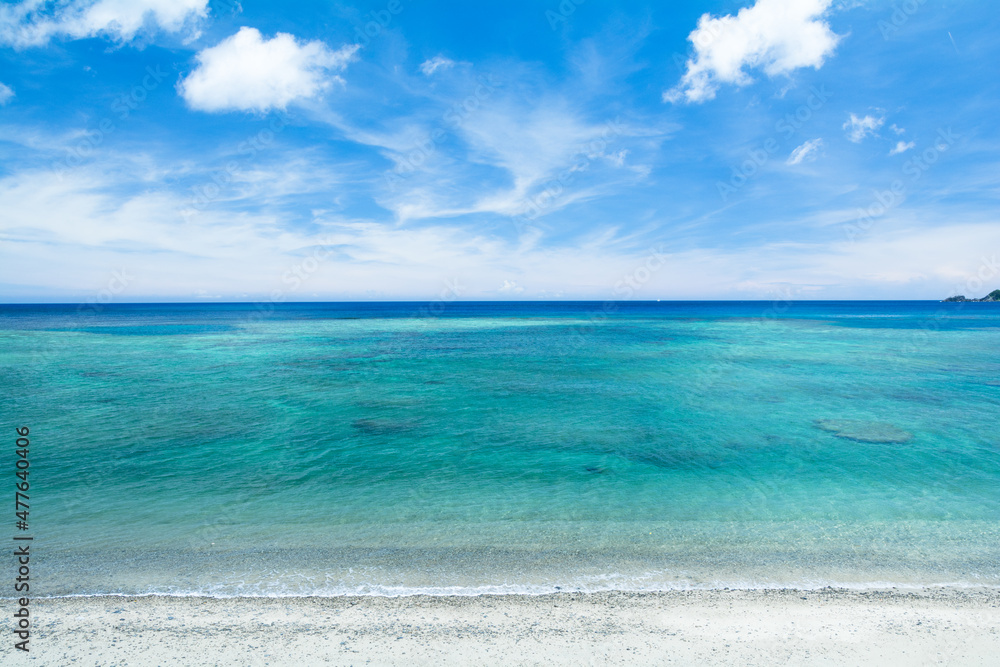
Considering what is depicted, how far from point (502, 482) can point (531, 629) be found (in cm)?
597

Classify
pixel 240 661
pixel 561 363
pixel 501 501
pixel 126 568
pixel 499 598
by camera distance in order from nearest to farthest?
pixel 240 661 → pixel 499 598 → pixel 126 568 → pixel 501 501 → pixel 561 363

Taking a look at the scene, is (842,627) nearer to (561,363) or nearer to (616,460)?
(616,460)

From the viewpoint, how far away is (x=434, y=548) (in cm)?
940

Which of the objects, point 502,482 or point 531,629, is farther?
point 502,482

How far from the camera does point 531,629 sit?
687 cm

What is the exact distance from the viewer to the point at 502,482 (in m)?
12.8

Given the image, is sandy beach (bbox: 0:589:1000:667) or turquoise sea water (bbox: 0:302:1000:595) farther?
turquoise sea water (bbox: 0:302:1000:595)

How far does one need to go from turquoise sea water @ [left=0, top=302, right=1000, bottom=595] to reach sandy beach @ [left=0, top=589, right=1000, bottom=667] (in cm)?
56

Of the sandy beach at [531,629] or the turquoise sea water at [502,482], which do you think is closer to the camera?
the sandy beach at [531,629]

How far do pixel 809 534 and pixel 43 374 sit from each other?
4011cm

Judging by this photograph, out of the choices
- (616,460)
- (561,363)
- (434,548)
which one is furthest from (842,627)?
(561,363)

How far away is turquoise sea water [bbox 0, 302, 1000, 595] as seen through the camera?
28.4ft

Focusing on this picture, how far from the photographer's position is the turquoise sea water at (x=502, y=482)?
28.4 feet

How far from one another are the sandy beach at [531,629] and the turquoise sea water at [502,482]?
22.2 inches
